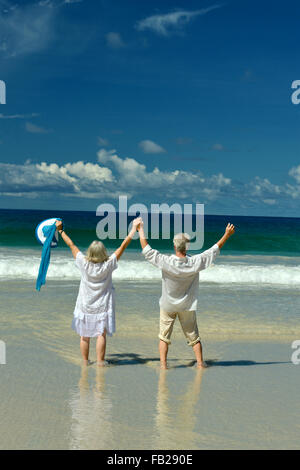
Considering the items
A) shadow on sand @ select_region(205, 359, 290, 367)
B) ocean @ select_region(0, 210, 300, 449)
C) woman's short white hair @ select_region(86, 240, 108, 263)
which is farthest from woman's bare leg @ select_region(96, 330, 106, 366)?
shadow on sand @ select_region(205, 359, 290, 367)

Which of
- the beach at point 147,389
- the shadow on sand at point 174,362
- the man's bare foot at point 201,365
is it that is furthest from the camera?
the shadow on sand at point 174,362

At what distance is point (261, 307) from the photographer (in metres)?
10.7

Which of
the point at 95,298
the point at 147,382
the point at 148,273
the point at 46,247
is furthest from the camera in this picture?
the point at 148,273

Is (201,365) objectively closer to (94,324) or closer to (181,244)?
(94,324)

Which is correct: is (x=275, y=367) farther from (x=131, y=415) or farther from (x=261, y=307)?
(x=261, y=307)

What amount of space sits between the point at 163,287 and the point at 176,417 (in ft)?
5.74

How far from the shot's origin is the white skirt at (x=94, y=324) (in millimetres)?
6008

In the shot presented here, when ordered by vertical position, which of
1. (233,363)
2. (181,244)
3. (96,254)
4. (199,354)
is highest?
(181,244)

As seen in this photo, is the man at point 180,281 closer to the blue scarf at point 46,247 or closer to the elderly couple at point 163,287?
the elderly couple at point 163,287

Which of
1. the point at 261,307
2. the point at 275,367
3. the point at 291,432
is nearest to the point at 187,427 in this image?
the point at 291,432

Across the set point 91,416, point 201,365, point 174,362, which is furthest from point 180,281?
point 91,416

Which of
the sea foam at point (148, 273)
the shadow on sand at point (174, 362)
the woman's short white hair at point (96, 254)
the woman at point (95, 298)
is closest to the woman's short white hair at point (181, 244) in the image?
the woman at point (95, 298)

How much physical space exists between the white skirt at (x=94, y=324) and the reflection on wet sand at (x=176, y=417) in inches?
35.2

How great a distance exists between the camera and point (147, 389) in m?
5.38
